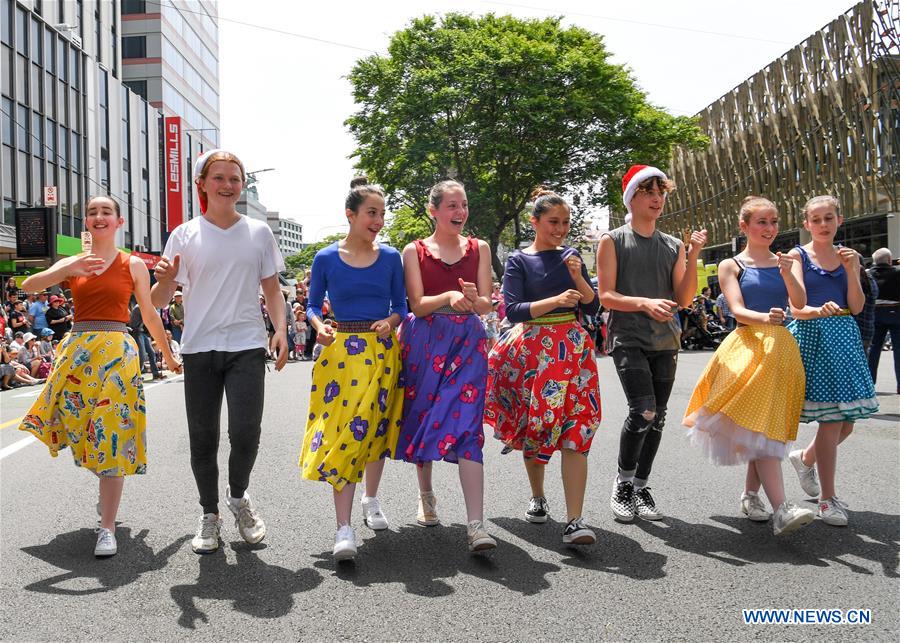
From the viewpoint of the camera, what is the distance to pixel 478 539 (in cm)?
415

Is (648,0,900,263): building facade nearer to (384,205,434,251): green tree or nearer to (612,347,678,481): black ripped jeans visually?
(384,205,434,251): green tree

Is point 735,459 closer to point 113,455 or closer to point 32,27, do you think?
point 113,455

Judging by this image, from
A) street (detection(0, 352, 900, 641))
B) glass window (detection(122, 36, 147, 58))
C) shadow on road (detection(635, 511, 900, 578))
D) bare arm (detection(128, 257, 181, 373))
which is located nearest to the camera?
street (detection(0, 352, 900, 641))

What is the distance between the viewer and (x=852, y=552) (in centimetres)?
426

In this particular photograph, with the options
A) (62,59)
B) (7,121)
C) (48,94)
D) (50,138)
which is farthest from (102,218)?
(62,59)

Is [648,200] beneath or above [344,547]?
above

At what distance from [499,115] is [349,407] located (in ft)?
95.3

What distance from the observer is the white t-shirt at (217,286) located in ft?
14.6

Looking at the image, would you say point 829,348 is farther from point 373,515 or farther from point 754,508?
point 373,515

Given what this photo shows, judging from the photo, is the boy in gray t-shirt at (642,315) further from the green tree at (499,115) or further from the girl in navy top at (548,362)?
the green tree at (499,115)

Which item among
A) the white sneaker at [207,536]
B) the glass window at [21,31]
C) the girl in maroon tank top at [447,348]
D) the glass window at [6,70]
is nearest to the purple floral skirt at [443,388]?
the girl in maroon tank top at [447,348]

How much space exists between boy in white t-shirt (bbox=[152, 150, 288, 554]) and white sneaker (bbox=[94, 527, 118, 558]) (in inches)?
15.7

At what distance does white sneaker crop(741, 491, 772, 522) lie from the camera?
4.91 meters

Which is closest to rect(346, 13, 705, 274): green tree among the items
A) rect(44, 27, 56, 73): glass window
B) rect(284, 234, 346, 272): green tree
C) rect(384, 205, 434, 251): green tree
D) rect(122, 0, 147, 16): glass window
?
rect(384, 205, 434, 251): green tree
